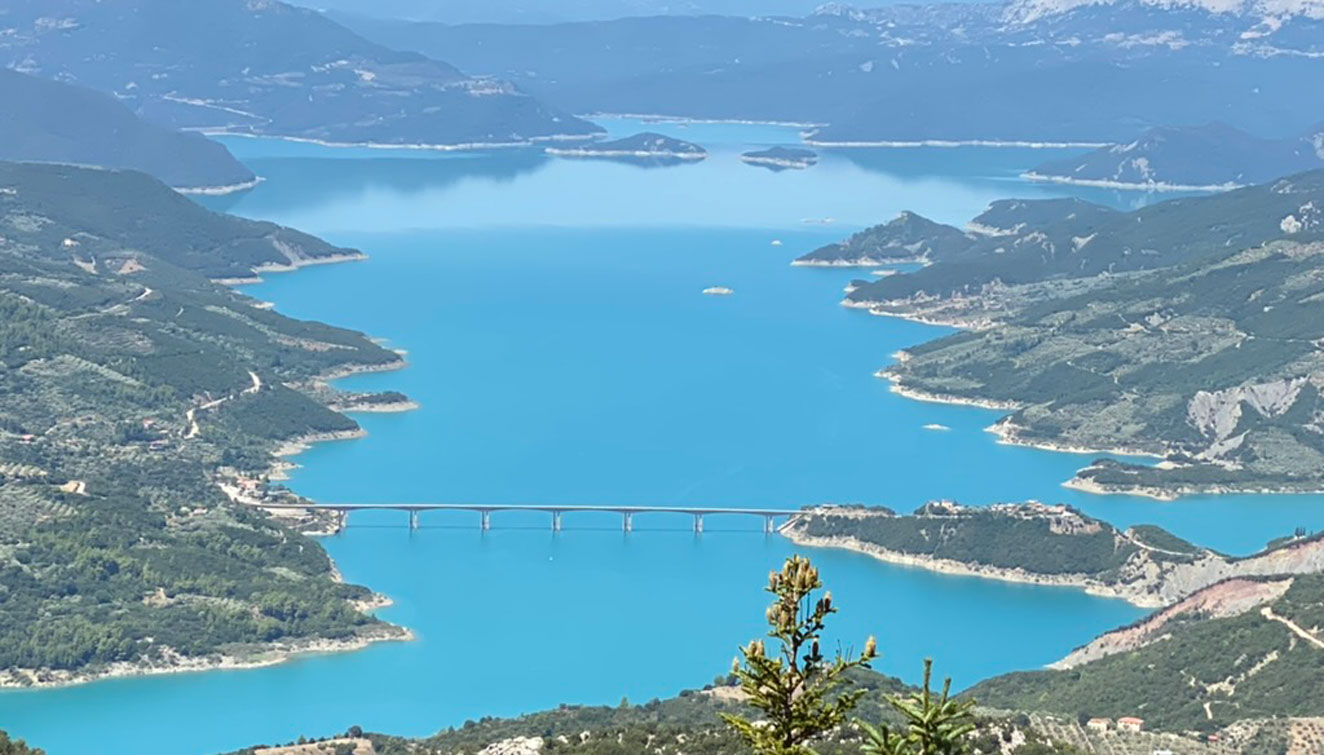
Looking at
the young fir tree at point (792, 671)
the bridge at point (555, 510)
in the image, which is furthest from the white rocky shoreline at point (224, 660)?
the young fir tree at point (792, 671)

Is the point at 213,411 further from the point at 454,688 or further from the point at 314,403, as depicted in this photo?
the point at 454,688

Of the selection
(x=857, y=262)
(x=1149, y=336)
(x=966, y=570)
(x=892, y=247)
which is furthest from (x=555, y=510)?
(x=892, y=247)

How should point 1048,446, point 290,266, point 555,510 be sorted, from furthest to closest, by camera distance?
point 290,266
point 1048,446
point 555,510

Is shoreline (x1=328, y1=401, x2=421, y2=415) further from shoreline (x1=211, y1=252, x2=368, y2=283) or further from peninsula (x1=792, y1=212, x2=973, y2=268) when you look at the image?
peninsula (x1=792, y1=212, x2=973, y2=268)

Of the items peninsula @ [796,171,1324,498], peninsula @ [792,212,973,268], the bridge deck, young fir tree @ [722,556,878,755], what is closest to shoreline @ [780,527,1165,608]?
the bridge deck

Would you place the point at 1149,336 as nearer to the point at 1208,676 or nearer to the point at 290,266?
the point at 290,266

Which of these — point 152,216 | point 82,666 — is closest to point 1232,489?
point 82,666
